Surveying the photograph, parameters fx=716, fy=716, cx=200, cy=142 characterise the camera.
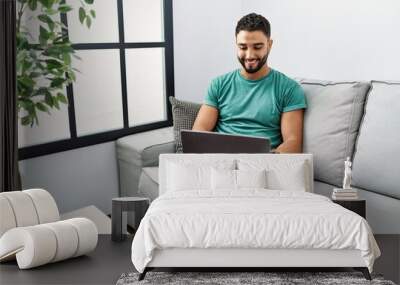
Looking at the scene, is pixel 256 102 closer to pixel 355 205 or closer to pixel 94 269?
pixel 355 205

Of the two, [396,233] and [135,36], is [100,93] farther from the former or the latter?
[396,233]

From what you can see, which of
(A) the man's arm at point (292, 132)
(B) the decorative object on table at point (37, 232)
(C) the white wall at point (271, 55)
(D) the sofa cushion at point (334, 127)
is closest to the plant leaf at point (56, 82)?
(C) the white wall at point (271, 55)

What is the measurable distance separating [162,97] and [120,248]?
230cm

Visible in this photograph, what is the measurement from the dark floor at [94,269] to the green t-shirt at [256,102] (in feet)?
3.13

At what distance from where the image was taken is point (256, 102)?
12.2 feet

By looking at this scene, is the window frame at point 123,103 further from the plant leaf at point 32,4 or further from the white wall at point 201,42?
the plant leaf at point 32,4

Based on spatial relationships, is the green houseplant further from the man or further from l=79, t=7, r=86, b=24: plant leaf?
the man

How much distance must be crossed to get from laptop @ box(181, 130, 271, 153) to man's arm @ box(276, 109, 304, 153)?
1.26ft

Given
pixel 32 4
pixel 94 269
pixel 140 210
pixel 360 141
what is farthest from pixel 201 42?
pixel 94 269

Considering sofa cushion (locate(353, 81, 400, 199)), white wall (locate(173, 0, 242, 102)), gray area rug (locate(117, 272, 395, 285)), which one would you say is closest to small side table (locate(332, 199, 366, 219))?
gray area rug (locate(117, 272, 395, 285))

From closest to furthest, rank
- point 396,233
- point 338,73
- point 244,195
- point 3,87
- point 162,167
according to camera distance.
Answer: point 244,195 < point 162,167 < point 396,233 < point 3,87 < point 338,73

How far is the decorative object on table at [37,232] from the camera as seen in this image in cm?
261

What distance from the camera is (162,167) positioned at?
2936 millimetres

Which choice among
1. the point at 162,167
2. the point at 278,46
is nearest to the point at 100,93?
the point at 278,46
